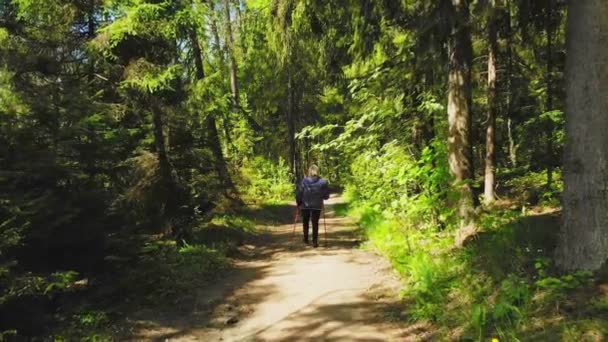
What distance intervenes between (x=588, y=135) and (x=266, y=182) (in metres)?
22.9

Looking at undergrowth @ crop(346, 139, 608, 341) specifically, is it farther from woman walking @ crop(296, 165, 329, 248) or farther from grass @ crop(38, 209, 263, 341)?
grass @ crop(38, 209, 263, 341)

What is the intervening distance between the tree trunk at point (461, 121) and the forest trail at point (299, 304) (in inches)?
69.5

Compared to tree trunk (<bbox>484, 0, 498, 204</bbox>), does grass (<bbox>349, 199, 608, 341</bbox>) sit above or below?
below

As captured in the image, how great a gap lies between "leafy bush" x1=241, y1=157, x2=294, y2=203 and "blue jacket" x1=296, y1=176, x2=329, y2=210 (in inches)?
408

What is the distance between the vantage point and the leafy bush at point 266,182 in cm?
2451

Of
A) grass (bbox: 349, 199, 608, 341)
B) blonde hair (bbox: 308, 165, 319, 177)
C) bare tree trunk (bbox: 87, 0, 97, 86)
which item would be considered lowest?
grass (bbox: 349, 199, 608, 341)

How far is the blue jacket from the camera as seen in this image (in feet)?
41.0

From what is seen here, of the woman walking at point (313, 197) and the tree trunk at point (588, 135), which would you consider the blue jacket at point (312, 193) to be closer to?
the woman walking at point (313, 197)

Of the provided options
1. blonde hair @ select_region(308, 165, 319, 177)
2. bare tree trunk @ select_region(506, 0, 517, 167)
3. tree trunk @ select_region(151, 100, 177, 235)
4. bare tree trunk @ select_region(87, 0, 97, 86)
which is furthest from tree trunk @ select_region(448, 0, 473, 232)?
bare tree trunk @ select_region(87, 0, 97, 86)

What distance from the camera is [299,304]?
303 inches

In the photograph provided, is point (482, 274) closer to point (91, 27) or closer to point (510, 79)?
point (510, 79)

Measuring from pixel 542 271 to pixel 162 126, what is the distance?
8.93 meters

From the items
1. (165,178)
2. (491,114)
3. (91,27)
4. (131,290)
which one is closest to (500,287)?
(131,290)

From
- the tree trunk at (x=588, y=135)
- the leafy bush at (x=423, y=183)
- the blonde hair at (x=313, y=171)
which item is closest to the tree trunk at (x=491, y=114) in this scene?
the leafy bush at (x=423, y=183)
